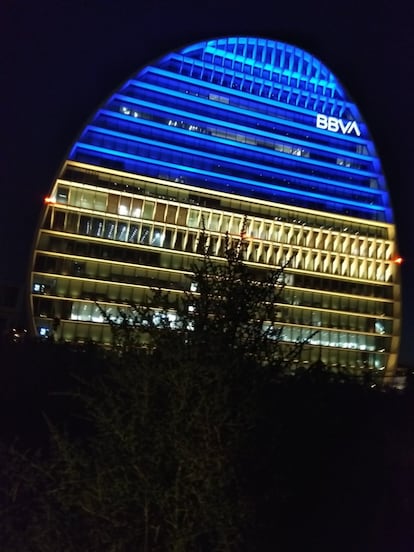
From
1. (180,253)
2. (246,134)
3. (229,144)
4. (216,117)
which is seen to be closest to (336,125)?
(246,134)

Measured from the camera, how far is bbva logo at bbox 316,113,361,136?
92375 millimetres

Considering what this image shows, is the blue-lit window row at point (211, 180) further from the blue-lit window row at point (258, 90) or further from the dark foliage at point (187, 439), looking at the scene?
the dark foliage at point (187, 439)

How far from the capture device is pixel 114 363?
4.59 m

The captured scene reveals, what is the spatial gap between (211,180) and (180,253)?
1190cm

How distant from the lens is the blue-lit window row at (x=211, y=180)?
7469cm

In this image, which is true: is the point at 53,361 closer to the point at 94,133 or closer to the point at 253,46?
the point at 94,133

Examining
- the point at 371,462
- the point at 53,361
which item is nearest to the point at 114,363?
the point at 371,462

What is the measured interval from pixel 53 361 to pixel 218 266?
12859 millimetres

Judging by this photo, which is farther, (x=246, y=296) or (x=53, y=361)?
(x=53, y=361)

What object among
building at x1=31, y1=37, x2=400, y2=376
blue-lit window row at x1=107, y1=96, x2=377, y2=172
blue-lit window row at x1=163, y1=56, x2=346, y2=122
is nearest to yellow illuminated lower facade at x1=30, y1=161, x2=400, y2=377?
building at x1=31, y1=37, x2=400, y2=376

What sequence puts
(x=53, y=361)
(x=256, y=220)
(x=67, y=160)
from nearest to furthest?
(x=53, y=361)
(x=67, y=160)
(x=256, y=220)

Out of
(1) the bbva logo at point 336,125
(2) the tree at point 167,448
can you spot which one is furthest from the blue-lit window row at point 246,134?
(2) the tree at point 167,448

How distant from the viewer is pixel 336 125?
309 ft

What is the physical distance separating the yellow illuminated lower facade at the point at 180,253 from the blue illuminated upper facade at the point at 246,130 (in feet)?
8.30
